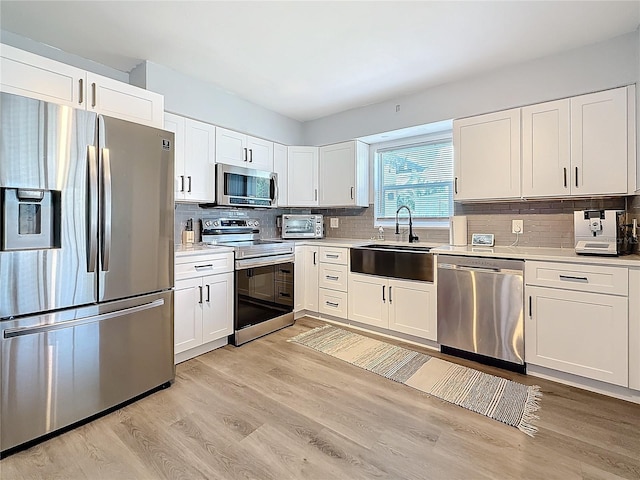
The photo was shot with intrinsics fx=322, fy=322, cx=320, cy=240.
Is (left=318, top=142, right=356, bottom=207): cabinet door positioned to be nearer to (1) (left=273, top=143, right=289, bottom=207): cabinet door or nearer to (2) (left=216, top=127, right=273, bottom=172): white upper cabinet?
(1) (left=273, top=143, right=289, bottom=207): cabinet door

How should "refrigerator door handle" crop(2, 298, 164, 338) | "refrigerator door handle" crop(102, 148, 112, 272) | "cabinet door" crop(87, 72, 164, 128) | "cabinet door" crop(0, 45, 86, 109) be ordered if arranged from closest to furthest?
"refrigerator door handle" crop(2, 298, 164, 338)
"cabinet door" crop(0, 45, 86, 109)
"refrigerator door handle" crop(102, 148, 112, 272)
"cabinet door" crop(87, 72, 164, 128)

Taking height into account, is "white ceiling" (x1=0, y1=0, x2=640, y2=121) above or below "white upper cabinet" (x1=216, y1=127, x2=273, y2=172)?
above

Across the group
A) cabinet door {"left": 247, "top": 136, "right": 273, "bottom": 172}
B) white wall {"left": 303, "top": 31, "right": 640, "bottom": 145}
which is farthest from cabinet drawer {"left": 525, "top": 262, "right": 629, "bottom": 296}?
cabinet door {"left": 247, "top": 136, "right": 273, "bottom": 172}

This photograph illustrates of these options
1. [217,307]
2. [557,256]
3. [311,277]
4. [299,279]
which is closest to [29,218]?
[217,307]

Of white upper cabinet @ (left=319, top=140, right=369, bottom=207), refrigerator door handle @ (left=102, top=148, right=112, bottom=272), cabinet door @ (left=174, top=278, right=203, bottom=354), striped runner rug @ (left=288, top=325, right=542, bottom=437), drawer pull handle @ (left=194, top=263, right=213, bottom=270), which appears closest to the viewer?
Result: refrigerator door handle @ (left=102, top=148, right=112, bottom=272)

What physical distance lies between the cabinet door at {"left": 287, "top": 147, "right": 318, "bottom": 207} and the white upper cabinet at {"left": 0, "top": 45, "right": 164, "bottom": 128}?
1939mm

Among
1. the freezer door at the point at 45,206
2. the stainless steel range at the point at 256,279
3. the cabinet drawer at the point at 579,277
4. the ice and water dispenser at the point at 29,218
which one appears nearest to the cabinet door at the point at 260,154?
the stainless steel range at the point at 256,279

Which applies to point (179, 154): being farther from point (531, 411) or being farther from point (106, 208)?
point (531, 411)

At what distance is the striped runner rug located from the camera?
6.65 feet

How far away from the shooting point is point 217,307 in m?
2.93

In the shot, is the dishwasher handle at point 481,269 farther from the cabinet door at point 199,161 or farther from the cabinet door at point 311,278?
the cabinet door at point 199,161

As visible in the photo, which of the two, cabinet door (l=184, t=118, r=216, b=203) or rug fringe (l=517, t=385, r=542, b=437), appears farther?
cabinet door (l=184, t=118, r=216, b=203)

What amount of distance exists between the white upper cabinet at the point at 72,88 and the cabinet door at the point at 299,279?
200 cm

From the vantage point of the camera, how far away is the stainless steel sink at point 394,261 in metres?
3.00
